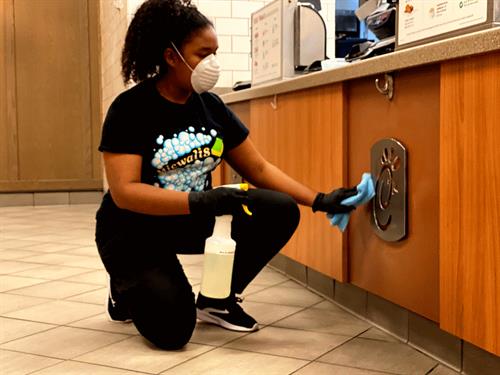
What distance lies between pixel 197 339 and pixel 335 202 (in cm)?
53

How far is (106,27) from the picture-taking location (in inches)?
214

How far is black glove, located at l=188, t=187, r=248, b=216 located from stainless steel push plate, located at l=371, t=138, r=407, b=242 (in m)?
0.37

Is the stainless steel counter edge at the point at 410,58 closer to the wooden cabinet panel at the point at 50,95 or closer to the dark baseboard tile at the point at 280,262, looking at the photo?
the dark baseboard tile at the point at 280,262

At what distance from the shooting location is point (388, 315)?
1.90 metres

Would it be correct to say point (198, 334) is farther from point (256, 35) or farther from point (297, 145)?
point (256, 35)

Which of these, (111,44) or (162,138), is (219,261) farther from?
(111,44)

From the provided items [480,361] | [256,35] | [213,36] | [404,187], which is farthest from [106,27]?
[480,361]

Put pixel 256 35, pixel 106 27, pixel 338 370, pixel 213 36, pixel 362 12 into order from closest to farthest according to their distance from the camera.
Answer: pixel 338 370
pixel 213 36
pixel 362 12
pixel 256 35
pixel 106 27

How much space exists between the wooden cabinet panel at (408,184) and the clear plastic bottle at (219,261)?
38cm

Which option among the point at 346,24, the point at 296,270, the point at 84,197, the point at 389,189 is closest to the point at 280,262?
the point at 296,270

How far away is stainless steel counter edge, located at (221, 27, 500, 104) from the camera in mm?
1307

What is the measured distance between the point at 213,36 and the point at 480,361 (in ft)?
3.40

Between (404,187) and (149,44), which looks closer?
(404,187)

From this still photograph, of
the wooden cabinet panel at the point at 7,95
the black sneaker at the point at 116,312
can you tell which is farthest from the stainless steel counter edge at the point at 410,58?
the wooden cabinet panel at the point at 7,95
